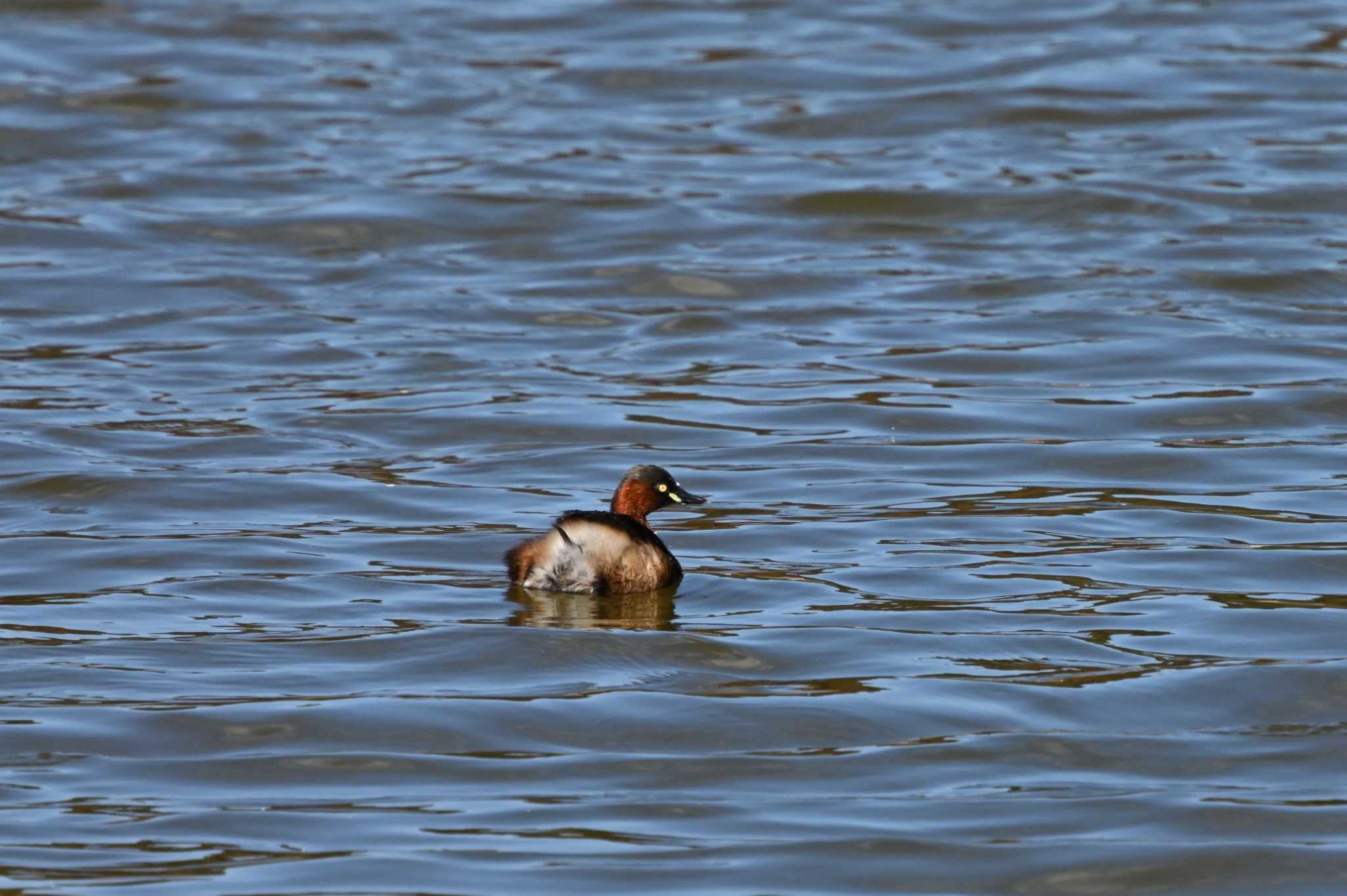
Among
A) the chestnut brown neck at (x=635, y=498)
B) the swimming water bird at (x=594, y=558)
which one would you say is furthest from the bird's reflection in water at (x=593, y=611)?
the chestnut brown neck at (x=635, y=498)

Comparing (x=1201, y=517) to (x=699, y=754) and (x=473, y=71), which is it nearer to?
(x=699, y=754)

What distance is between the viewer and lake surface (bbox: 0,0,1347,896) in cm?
652

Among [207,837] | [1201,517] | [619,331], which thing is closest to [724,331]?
[619,331]

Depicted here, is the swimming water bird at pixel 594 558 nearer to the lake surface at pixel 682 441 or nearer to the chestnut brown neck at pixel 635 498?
the lake surface at pixel 682 441

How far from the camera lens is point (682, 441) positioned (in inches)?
455

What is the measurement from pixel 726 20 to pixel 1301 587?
14806mm

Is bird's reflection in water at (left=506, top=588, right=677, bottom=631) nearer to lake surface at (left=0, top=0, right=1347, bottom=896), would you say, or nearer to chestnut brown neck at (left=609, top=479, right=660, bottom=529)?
lake surface at (left=0, top=0, right=1347, bottom=896)

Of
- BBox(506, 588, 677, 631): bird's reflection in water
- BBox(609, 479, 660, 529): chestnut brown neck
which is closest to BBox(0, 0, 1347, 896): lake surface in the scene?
BBox(506, 588, 677, 631): bird's reflection in water

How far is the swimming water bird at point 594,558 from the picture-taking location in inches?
342

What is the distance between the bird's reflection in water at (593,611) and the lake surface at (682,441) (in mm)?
38

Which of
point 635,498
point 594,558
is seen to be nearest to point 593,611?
point 594,558

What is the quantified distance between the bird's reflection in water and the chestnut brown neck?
1.73 ft

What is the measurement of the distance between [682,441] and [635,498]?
2.33 meters

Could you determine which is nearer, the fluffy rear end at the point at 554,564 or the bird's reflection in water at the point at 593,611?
the bird's reflection in water at the point at 593,611
